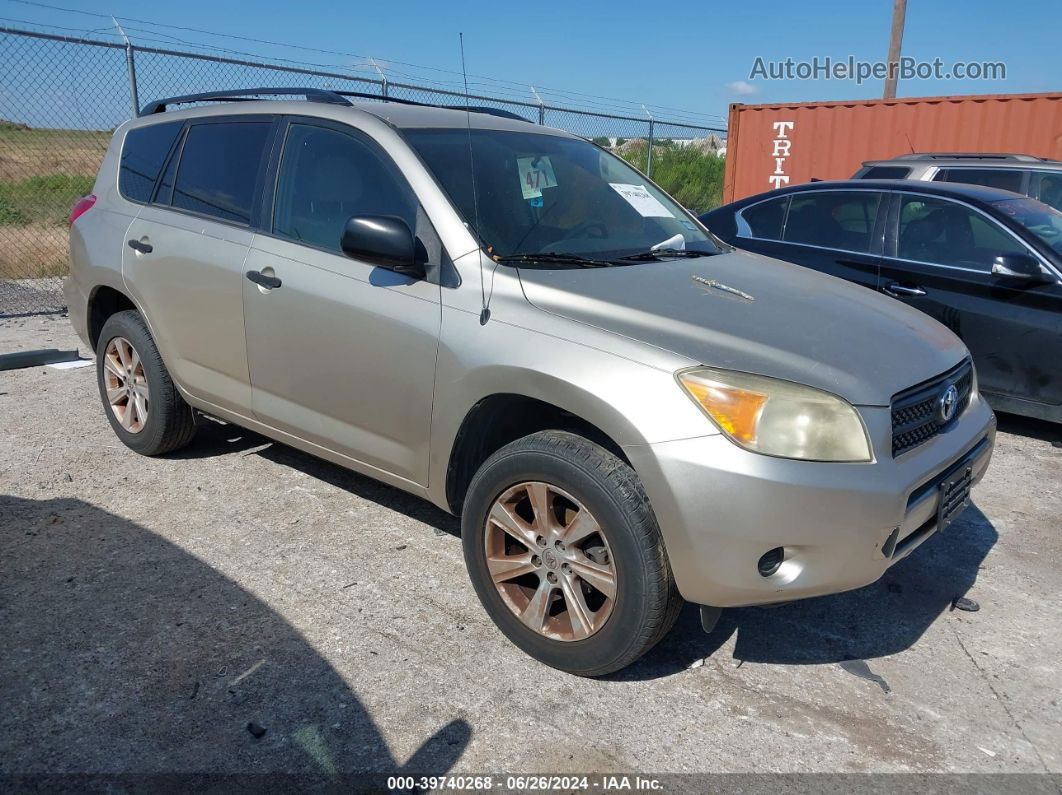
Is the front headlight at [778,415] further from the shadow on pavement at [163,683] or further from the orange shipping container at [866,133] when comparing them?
the orange shipping container at [866,133]

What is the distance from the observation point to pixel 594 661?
2.87 m

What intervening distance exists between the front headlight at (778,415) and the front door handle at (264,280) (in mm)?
1872

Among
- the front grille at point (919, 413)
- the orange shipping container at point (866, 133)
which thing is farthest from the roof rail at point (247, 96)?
the orange shipping container at point (866, 133)

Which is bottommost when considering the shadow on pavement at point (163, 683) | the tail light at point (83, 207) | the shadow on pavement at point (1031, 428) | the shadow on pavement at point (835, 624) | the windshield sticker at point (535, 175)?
the shadow on pavement at point (835, 624)

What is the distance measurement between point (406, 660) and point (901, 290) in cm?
405

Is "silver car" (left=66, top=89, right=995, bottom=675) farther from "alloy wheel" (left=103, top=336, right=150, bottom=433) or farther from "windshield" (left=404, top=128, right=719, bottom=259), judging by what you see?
"alloy wheel" (left=103, top=336, right=150, bottom=433)

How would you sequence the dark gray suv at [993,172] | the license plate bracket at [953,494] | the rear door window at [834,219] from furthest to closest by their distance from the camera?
the dark gray suv at [993,172] → the rear door window at [834,219] → the license plate bracket at [953,494]

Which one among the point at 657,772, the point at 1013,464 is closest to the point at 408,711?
the point at 657,772

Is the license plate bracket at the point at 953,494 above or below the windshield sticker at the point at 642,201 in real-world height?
below

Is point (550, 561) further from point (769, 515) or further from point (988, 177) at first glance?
point (988, 177)

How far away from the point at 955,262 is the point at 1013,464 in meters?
1.28

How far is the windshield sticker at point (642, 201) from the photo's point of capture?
3947 mm

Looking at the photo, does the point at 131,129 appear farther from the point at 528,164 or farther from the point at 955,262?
the point at 955,262

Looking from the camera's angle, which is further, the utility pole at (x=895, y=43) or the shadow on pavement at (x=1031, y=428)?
the utility pole at (x=895, y=43)
